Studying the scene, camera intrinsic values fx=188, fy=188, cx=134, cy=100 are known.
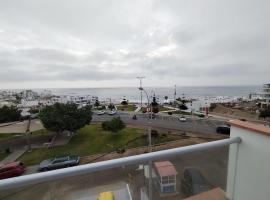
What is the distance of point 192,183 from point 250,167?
0.62 m

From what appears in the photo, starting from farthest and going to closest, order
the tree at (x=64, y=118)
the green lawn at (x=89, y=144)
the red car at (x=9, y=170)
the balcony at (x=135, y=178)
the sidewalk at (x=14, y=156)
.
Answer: the tree at (x=64, y=118)
the green lawn at (x=89, y=144)
the sidewalk at (x=14, y=156)
the red car at (x=9, y=170)
the balcony at (x=135, y=178)

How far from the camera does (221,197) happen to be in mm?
1976

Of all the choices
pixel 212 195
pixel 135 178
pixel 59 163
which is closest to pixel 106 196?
pixel 135 178

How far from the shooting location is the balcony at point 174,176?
1.31 m

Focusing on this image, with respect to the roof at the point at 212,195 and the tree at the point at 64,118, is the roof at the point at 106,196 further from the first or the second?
the tree at the point at 64,118

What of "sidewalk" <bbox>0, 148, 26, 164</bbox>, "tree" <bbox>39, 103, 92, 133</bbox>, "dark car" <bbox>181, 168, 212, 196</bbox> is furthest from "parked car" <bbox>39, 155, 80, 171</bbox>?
"dark car" <bbox>181, 168, 212, 196</bbox>

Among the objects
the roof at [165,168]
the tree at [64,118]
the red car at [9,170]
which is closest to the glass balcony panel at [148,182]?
the roof at [165,168]

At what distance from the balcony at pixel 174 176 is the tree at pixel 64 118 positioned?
17580mm

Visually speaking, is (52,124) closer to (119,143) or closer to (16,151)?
(16,151)

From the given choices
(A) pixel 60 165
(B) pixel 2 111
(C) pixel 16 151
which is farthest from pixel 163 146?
(B) pixel 2 111

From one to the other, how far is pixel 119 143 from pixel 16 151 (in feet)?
31.2

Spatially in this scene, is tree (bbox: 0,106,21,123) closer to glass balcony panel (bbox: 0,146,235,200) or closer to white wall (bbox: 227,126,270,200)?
glass balcony panel (bbox: 0,146,235,200)

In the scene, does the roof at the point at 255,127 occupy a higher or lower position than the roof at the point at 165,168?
higher

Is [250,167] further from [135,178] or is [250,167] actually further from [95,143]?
[95,143]
